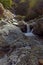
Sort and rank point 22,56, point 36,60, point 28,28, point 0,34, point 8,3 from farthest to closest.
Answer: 1. point 8,3
2. point 28,28
3. point 0,34
4. point 22,56
5. point 36,60

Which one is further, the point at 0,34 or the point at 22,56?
the point at 0,34

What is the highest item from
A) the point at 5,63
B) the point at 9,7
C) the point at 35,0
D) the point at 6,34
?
the point at 9,7

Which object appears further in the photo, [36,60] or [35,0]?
[36,60]

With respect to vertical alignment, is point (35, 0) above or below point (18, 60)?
above

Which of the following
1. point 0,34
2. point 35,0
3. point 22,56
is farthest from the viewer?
point 0,34

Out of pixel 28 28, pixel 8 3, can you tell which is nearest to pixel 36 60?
pixel 28 28

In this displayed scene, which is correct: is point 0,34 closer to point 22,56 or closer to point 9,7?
point 22,56

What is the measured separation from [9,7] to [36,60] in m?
16.2

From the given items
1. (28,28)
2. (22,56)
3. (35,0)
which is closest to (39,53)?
(22,56)

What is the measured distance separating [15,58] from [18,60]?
269 millimetres

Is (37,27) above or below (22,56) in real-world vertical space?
above

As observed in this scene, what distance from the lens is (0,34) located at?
8.72 meters

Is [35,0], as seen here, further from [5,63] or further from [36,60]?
[5,63]

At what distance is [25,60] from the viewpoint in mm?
4785
